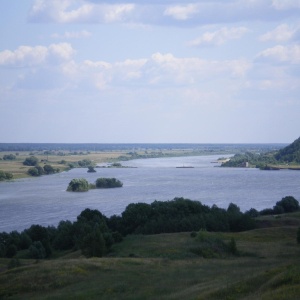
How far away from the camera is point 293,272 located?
54.1 feet

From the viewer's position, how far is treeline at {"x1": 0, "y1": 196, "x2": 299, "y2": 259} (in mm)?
41562

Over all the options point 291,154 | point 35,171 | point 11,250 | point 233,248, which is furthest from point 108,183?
point 291,154

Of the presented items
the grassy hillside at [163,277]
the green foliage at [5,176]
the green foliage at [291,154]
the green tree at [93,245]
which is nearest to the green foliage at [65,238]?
the grassy hillside at [163,277]

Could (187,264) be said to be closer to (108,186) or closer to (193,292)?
(193,292)

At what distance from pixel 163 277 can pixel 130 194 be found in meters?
57.7

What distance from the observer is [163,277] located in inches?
865

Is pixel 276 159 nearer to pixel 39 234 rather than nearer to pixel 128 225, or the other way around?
pixel 128 225

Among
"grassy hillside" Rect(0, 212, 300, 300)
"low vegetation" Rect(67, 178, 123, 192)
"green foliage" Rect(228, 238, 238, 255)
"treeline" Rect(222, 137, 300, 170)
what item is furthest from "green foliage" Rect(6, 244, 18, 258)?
"treeline" Rect(222, 137, 300, 170)

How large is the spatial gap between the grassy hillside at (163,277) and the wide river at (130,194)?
29724 millimetres

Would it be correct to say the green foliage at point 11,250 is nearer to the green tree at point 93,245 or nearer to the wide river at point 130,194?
the green tree at point 93,245

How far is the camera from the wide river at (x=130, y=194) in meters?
63.9

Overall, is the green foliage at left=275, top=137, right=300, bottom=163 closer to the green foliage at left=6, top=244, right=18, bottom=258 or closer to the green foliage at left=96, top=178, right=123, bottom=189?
the green foliage at left=96, top=178, right=123, bottom=189

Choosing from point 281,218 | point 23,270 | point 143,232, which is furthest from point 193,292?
point 281,218

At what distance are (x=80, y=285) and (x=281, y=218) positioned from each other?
32.0m
